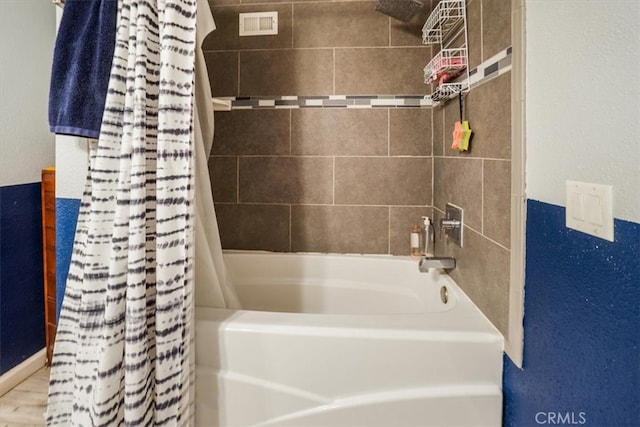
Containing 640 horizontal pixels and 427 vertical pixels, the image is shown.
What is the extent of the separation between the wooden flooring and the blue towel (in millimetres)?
1435

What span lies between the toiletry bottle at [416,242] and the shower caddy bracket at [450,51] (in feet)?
2.19

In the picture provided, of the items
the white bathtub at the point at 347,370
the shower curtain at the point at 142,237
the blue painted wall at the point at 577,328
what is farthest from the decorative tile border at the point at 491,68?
the shower curtain at the point at 142,237

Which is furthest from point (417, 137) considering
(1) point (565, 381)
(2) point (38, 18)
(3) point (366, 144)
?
(2) point (38, 18)

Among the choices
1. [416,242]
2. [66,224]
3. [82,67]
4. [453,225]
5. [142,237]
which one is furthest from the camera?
[416,242]

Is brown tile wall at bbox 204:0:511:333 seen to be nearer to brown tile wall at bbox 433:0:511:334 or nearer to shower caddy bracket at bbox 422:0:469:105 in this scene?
shower caddy bracket at bbox 422:0:469:105

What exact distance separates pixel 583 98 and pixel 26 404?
249 centimetres

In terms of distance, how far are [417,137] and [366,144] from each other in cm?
27

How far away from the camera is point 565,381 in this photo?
0.75 meters

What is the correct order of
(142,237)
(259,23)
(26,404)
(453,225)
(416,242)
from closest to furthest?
(142,237)
(453,225)
(26,404)
(416,242)
(259,23)

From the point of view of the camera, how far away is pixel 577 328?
708 mm

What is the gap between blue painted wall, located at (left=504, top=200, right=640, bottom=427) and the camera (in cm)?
58

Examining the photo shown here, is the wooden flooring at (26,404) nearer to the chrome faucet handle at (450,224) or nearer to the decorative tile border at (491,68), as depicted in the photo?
the chrome faucet handle at (450,224)

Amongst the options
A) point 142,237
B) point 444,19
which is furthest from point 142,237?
point 444,19

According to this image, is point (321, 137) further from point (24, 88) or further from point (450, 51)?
point (24, 88)
